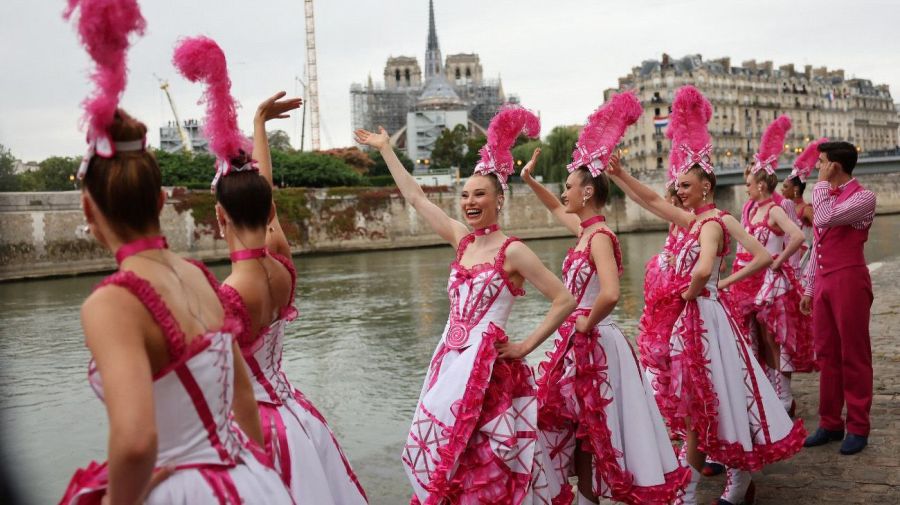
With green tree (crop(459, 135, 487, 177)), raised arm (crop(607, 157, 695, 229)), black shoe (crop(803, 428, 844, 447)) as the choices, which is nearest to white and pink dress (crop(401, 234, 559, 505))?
raised arm (crop(607, 157, 695, 229))

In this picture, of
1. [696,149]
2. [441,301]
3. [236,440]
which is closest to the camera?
[236,440]

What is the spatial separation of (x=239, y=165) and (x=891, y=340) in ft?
31.5

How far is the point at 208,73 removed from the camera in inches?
141

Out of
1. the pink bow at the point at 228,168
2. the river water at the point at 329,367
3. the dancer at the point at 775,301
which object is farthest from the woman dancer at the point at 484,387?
the dancer at the point at 775,301

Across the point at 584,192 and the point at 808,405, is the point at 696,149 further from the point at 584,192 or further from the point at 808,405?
the point at 808,405

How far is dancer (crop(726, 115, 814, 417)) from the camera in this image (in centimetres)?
841

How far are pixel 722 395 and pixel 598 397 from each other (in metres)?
1.00

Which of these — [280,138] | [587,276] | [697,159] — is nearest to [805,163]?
[697,159]

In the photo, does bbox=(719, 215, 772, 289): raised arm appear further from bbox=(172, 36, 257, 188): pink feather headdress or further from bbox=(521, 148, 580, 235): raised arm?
bbox=(172, 36, 257, 188): pink feather headdress

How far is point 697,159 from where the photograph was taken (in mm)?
6520

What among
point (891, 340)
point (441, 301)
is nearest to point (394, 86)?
point (441, 301)

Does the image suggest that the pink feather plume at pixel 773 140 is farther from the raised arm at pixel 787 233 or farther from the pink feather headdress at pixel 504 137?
the pink feather headdress at pixel 504 137

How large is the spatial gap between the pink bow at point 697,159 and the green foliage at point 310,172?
190 feet

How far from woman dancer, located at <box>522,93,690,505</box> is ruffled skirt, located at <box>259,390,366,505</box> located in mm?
1863
